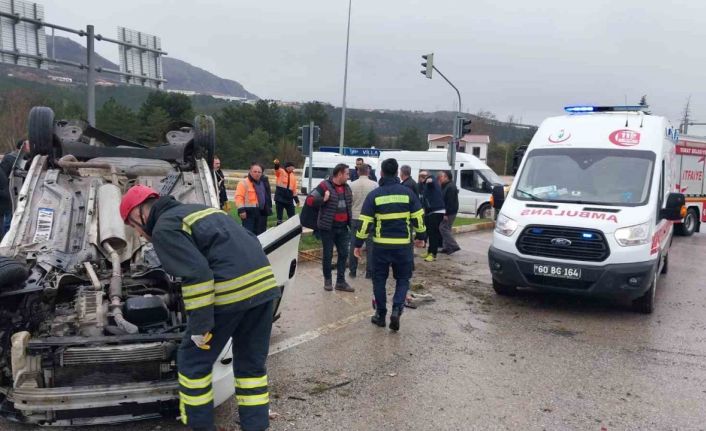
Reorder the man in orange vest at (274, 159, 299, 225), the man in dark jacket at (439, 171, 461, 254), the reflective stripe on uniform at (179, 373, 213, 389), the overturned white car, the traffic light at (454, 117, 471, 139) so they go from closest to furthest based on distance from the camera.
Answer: the reflective stripe on uniform at (179, 373, 213, 389) < the overturned white car < the man in dark jacket at (439, 171, 461, 254) < the man in orange vest at (274, 159, 299, 225) < the traffic light at (454, 117, 471, 139)

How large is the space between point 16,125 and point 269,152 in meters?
19.9

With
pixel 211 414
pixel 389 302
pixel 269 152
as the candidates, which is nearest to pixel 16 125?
pixel 269 152

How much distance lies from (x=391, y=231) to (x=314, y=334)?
4.36ft

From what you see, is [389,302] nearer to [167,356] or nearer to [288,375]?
[288,375]

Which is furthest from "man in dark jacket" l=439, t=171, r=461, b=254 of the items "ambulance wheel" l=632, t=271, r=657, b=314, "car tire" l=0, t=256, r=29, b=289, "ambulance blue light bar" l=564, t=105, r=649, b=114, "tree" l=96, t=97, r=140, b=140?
"tree" l=96, t=97, r=140, b=140

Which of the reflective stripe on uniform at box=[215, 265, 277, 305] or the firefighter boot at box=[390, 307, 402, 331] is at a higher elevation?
the reflective stripe on uniform at box=[215, 265, 277, 305]

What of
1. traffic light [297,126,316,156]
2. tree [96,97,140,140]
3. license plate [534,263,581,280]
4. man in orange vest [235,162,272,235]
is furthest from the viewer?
tree [96,97,140,140]

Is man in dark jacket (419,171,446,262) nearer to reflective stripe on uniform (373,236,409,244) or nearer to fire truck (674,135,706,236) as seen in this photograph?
reflective stripe on uniform (373,236,409,244)

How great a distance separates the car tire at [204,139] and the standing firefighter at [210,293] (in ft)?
9.34

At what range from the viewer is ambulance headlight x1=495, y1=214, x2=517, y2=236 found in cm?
758

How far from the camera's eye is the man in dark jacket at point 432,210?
1098cm

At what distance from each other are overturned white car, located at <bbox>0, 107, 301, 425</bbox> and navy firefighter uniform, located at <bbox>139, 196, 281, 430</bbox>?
284 mm

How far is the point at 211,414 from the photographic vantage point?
3682 millimetres

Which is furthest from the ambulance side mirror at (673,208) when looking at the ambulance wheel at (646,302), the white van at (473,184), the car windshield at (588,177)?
the white van at (473,184)
